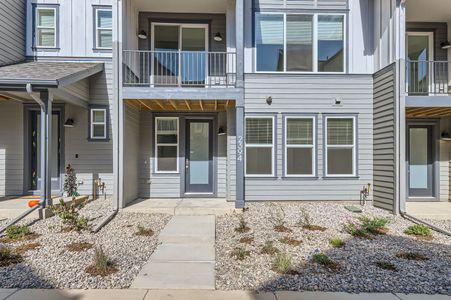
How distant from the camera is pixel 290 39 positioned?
8258mm

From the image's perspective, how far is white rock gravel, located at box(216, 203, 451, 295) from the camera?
3748mm

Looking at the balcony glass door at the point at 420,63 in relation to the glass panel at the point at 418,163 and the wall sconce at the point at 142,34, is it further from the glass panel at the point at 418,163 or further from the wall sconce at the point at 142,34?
the wall sconce at the point at 142,34

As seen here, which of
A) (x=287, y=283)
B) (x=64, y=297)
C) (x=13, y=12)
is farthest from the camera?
(x=13, y=12)

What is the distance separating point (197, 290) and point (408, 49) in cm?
895

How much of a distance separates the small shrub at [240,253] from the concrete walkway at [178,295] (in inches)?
37.4

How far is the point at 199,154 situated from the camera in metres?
8.88

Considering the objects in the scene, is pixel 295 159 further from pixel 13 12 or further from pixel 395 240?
pixel 13 12

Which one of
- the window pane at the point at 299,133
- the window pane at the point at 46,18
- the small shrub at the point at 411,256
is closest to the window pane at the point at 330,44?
the window pane at the point at 299,133

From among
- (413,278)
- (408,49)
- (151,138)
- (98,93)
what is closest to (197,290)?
(413,278)

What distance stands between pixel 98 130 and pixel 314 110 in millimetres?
6200

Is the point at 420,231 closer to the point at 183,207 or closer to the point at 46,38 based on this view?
the point at 183,207

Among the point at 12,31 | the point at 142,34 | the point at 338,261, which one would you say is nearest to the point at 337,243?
the point at 338,261

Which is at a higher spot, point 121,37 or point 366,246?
point 121,37

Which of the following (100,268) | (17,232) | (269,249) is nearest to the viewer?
(100,268)
